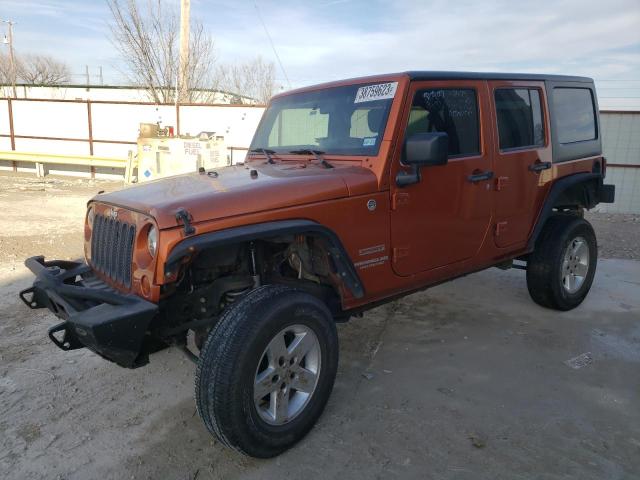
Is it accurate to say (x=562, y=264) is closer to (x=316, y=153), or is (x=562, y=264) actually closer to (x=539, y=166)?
(x=539, y=166)

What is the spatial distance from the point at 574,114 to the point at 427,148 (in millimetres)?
2550

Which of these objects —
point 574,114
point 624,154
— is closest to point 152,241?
point 574,114

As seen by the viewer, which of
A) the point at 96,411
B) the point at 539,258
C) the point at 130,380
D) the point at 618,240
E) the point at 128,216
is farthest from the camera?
the point at 618,240

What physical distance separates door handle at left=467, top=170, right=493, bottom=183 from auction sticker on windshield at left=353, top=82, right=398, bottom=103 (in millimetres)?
878

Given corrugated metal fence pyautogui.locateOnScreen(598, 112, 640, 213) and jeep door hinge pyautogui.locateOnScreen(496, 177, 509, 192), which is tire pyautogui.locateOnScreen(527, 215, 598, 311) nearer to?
jeep door hinge pyautogui.locateOnScreen(496, 177, 509, 192)

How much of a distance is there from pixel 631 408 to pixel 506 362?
87 cm

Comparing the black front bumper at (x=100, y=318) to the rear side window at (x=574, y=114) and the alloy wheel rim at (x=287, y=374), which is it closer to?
the alloy wheel rim at (x=287, y=374)

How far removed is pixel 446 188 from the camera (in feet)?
11.5

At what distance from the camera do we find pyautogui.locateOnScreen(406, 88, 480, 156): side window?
3408 millimetres

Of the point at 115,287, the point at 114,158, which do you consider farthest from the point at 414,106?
the point at 114,158

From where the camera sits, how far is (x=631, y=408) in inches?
127

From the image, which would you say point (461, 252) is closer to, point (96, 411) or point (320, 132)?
point (320, 132)

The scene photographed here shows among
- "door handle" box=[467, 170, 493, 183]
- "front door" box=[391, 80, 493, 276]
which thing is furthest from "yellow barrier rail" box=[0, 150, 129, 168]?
"door handle" box=[467, 170, 493, 183]

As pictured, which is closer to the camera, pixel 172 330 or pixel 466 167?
pixel 172 330
